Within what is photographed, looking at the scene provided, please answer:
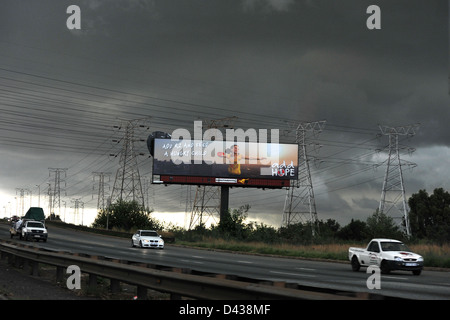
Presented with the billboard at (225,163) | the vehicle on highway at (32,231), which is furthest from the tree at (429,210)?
the vehicle on highway at (32,231)

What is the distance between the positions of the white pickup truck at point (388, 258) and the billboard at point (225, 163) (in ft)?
167

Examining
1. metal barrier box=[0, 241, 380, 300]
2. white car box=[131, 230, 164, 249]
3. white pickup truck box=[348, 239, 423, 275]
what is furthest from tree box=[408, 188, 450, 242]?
metal barrier box=[0, 241, 380, 300]

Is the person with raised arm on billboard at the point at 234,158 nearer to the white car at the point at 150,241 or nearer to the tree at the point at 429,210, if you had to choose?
the white car at the point at 150,241

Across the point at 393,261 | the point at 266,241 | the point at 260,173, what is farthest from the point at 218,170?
the point at 393,261

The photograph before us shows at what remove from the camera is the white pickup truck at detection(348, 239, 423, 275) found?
25.8m

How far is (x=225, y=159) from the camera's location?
261 feet

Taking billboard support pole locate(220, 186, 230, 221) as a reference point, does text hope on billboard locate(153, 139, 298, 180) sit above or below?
above

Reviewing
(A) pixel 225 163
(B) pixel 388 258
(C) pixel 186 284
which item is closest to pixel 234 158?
(A) pixel 225 163

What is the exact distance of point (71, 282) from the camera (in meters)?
16.1

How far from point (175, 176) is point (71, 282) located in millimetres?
61896

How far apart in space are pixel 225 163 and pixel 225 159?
61 centimetres

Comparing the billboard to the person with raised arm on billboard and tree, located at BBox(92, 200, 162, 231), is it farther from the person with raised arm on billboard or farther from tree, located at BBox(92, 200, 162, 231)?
tree, located at BBox(92, 200, 162, 231)

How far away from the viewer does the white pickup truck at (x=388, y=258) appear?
84.6ft

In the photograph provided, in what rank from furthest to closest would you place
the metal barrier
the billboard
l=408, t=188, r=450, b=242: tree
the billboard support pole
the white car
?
l=408, t=188, r=450, b=242: tree
the billboard support pole
the billboard
the white car
the metal barrier
